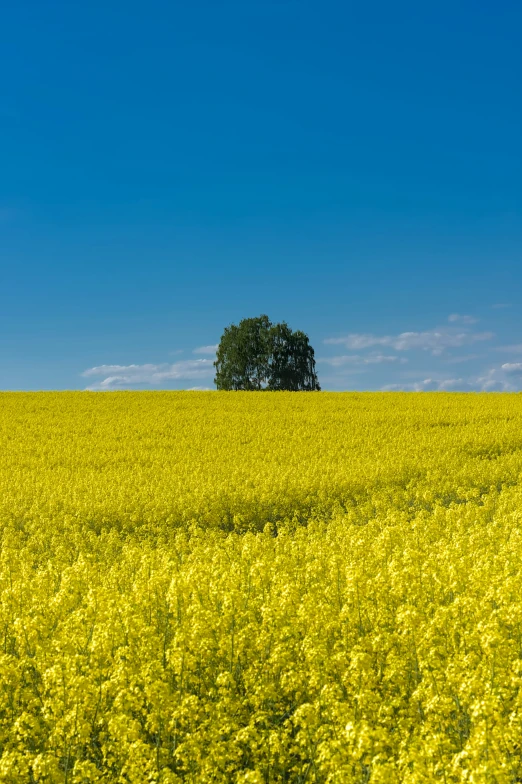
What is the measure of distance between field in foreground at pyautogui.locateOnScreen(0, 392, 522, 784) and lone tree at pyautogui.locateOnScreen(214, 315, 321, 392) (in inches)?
2180

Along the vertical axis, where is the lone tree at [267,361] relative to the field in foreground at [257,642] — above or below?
above

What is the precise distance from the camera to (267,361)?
75250mm

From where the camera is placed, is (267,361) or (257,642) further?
(267,361)

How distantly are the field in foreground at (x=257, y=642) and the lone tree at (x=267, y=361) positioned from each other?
182 feet

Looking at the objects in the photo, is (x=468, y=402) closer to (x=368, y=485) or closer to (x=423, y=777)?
(x=368, y=485)

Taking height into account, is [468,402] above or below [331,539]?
above

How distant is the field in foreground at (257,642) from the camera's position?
221 inches

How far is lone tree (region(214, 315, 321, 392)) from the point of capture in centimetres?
7481

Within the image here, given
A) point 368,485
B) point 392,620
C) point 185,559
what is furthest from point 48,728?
point 368,485

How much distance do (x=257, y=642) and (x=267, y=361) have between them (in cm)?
6838

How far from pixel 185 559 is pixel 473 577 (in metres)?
6.66

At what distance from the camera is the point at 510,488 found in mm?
20344

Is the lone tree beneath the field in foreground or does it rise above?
above

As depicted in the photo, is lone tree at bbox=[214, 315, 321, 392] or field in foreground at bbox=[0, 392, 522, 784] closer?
field in foreground at bbox=[0, 392, 522, 784]
